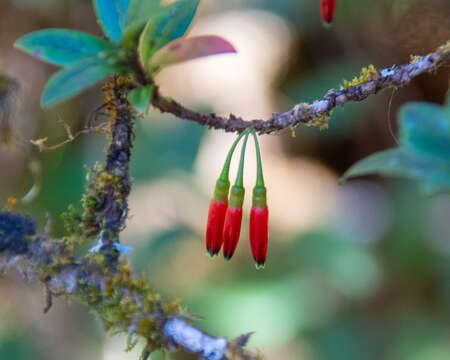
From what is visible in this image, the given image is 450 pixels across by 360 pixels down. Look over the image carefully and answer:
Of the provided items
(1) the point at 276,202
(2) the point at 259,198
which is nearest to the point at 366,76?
(2) the point at 259,198

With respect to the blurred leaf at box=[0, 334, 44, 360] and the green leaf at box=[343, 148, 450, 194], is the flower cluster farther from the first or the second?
the blurred leaf at box=[0, 334, 44, 360]

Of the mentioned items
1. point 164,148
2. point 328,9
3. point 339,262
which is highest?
point 164,148

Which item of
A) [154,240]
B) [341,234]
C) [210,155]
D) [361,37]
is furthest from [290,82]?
[154,240]

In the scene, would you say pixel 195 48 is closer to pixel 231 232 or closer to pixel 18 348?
pixel 231 232

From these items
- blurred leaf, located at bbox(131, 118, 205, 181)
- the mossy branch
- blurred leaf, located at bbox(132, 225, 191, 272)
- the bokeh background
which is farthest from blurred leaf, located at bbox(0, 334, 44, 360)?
the mossy branch

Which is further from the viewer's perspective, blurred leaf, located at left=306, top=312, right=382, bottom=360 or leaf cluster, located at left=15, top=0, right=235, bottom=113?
blurred leaf, located at left=306, top=312, right=382, bottom=360

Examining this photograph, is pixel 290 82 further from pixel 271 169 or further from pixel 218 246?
pixel 218 246

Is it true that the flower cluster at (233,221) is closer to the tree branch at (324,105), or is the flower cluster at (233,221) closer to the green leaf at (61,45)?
the tree branch at (324,105)
